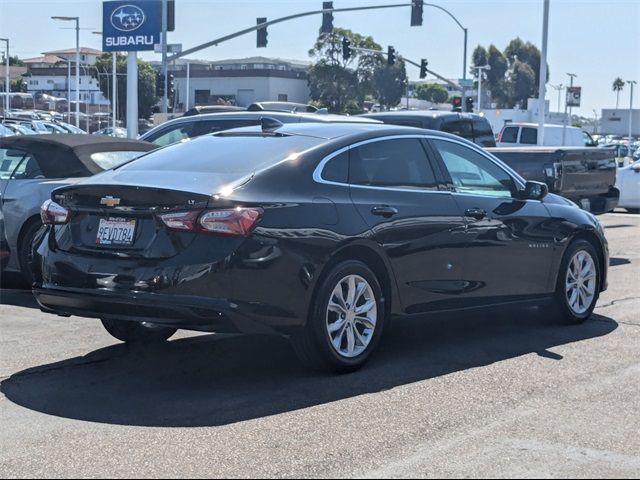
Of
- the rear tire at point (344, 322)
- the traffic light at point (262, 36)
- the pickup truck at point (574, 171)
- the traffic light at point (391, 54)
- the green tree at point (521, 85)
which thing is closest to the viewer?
the rear tire at point (344, 322)

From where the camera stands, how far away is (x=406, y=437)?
514cm

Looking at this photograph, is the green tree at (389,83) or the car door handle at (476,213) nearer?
the car door handle at (476,213)

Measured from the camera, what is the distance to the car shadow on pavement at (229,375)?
568cm

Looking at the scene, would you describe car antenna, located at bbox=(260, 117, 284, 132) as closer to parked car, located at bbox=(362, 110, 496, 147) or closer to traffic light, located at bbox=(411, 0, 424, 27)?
parked car, located at bbox=(362, 110, 496, 147)

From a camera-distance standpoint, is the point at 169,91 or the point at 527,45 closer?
the point at 169,91

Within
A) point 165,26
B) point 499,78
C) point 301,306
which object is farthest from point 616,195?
point 499,78

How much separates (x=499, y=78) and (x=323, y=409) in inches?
4470

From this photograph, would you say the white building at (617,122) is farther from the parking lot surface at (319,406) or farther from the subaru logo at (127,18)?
the parking lot surface at (319,406)

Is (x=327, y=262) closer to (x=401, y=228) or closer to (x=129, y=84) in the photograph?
(x=401, y=228)

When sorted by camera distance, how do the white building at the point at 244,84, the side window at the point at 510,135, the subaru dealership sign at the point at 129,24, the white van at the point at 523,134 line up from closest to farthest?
the subaru dealership sign at the point at 129,24 < the white van at the point at 523,134 < the side window at the point at 510,135 < the white building at the point at 244,84

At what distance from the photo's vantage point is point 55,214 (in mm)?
6492

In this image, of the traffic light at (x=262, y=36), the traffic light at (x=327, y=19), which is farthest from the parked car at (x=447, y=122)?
the traffic light at (x=262, y=36)

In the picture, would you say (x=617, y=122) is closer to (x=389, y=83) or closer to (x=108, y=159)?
(x=389, y=83)

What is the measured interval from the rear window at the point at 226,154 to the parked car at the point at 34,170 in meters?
2.10
